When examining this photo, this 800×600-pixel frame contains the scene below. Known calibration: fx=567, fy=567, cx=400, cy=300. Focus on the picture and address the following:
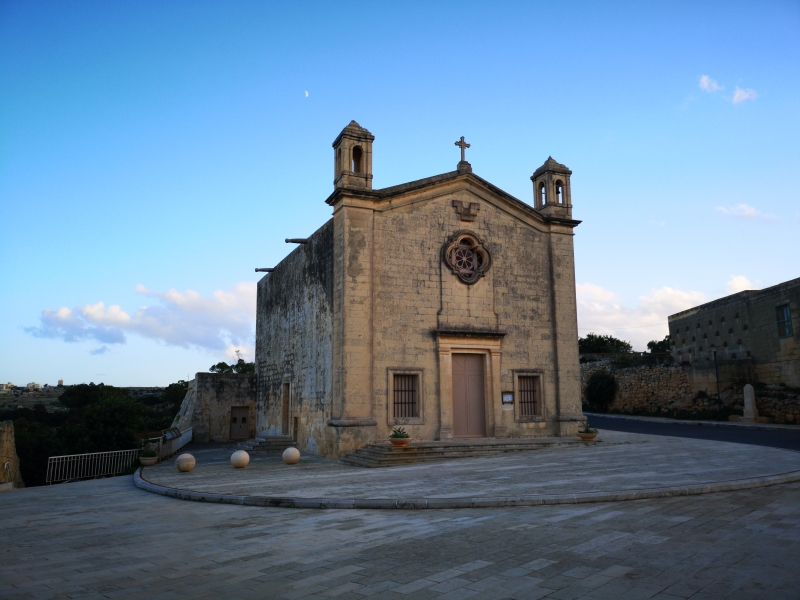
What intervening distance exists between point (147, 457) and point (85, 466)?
6.01ft

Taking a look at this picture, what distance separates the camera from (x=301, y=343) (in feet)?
70.3

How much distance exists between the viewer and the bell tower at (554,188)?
21.4 metres

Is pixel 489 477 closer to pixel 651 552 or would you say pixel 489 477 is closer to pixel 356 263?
pixel 651 552

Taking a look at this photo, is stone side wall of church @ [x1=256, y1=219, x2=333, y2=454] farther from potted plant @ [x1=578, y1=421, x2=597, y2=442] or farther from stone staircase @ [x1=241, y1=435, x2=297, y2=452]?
potted plant @ [x1=578, y1=421, x2=597, y2=442]

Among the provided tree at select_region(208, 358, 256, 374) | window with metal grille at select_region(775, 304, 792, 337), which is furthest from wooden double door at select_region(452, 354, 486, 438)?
tree at select_region(208, 358, 256, 374)

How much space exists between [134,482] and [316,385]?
672cm

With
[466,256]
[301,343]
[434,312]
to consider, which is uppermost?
[466,256]

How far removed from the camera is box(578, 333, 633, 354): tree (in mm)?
73438

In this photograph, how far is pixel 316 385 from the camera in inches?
754

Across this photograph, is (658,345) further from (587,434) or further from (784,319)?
(587,434)

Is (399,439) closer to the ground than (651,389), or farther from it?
closer to the ground

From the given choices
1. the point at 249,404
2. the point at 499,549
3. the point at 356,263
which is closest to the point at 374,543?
the point at 499,549

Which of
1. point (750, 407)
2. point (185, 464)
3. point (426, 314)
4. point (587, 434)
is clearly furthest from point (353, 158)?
point (750, 407)

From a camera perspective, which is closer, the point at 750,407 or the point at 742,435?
the point at 742,435
